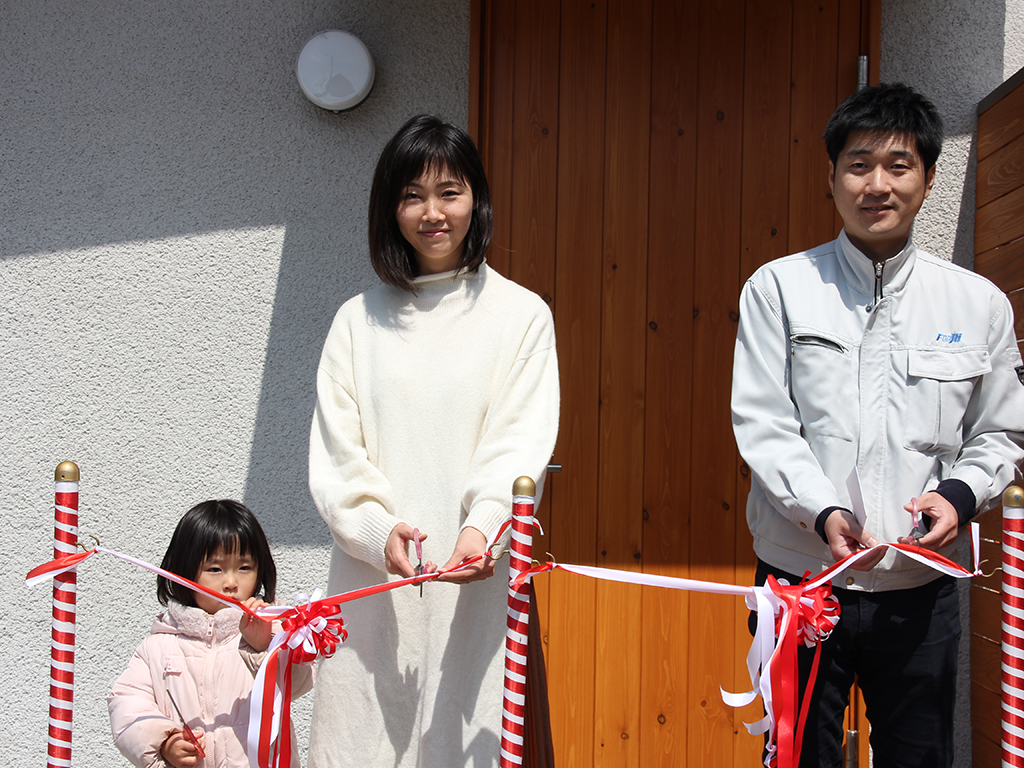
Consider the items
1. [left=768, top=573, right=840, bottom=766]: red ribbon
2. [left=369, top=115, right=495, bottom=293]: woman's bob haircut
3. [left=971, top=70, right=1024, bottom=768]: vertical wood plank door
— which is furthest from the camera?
[left=971, top=70, right=1024, bottom=768]: vertical wood plank door

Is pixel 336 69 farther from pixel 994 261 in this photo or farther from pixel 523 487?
pixel 994 261

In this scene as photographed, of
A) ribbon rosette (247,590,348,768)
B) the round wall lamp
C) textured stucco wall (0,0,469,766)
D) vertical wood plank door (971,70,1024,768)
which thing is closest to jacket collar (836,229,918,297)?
vertical wood plank door (971,70,1024,768)

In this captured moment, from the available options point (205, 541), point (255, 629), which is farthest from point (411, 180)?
point (255, 629)

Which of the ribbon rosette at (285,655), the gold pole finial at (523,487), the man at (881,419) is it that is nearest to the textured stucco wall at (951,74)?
the man at (881,419)

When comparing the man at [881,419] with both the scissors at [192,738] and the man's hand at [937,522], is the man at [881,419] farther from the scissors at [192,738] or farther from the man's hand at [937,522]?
the scissors at [192,738]

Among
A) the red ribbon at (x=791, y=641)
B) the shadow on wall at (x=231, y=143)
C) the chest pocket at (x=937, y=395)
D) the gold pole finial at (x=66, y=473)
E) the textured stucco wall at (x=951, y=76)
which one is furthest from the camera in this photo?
the shadow on wall at (x=231, y=143)

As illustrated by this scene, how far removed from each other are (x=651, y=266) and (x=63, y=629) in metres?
2.12

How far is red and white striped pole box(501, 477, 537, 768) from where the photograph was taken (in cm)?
172

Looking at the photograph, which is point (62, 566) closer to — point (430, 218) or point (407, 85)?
point (430, 218)

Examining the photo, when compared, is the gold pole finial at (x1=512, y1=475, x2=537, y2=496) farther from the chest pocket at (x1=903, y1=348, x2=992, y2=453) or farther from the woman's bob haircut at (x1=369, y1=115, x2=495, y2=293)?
the chest pocket at (x1=903, y1=348, x2=992, y2=453)

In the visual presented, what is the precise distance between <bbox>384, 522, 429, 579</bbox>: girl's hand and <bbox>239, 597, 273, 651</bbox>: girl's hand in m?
0.35

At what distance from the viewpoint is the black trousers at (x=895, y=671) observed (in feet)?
6.22

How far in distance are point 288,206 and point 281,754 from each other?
1945 millimetres

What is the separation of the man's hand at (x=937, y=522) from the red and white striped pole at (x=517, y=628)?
0.81 m
